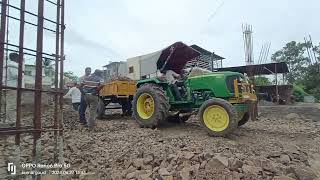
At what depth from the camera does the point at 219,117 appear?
7.36m

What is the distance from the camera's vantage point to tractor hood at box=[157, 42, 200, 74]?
908cm

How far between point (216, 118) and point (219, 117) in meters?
0.07

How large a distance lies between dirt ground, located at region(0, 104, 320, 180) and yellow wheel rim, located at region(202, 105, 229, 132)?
298 millimetres

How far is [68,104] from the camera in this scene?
42.1 ft

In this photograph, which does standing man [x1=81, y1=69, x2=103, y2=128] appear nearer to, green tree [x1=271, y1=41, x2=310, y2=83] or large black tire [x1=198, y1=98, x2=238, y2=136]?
large black tire [x1=198, y1=98, x2=238, y2=136]

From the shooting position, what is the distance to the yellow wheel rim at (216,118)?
7.27m

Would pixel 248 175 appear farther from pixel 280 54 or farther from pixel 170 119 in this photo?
pixel 280 54

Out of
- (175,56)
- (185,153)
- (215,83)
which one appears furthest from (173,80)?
(185,153)

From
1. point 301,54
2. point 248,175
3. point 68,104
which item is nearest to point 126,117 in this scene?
point 68,104

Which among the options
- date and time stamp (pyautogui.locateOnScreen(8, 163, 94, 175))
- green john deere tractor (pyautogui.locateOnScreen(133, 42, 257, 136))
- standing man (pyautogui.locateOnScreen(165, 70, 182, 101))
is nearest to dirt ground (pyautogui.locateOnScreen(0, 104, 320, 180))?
date and time stamp (pyautogui.locateOnScreen(8, 163, 94, 175))

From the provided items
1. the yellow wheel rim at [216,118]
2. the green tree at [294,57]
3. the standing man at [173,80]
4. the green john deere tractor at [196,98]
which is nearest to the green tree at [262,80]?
the green tree at [294,57]

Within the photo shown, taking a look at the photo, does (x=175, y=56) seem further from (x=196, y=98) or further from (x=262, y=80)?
(x=262, y=80)

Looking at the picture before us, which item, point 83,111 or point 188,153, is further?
point 83,111

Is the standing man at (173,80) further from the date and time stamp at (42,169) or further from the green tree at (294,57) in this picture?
the green tree at (294,57)
